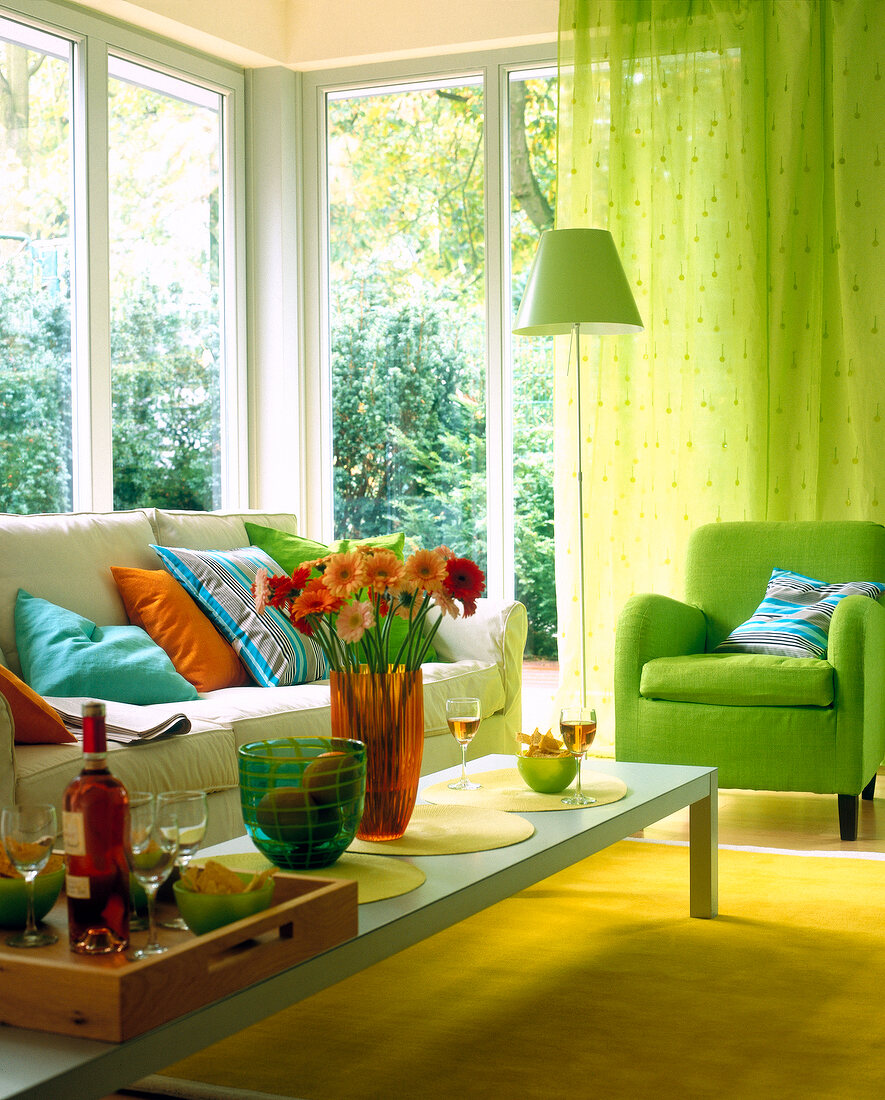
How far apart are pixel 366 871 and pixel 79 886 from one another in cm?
53

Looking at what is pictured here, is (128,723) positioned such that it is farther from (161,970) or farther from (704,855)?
(161,970)

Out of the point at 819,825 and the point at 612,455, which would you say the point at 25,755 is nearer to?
the point at 819,825

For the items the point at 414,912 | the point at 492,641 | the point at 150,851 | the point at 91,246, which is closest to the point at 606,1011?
the point at 414,912

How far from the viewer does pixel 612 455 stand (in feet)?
15.8

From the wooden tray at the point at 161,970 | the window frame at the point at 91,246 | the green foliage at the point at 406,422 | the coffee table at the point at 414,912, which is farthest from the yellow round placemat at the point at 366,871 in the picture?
the green foliage at the point at 406,422

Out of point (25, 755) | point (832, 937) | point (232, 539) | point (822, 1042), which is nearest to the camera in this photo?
point (822, 1042)

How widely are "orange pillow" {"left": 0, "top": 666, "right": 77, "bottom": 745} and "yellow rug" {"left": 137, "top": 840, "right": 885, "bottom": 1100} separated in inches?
27.7

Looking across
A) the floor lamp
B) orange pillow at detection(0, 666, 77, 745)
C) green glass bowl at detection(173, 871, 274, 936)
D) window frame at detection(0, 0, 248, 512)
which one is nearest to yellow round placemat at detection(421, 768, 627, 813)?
orange pillow at detection(0, 666, 77, 745)

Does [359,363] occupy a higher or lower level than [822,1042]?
higher

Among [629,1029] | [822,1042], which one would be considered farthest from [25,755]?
[822,1042]

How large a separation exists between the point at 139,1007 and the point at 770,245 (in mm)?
3962

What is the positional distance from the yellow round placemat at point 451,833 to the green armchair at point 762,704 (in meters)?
1.45

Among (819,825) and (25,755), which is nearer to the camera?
(25,755)

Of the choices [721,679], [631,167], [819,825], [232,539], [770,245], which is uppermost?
[631,167]
